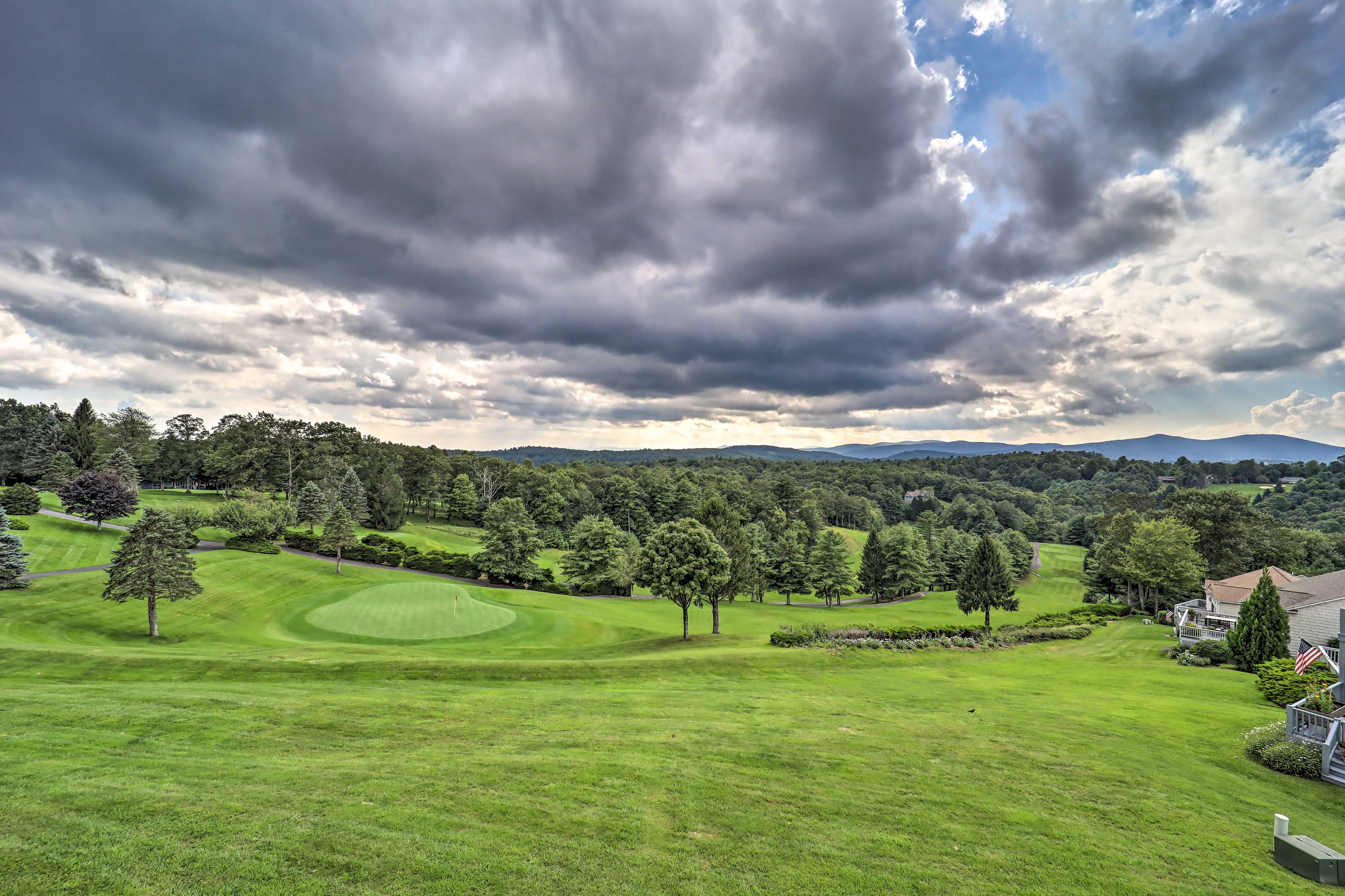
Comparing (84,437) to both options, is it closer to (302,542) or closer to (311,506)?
(311,506)

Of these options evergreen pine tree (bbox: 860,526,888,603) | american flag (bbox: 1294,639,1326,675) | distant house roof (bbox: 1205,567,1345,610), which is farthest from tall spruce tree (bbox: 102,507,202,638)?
evergreen pine tree (bbox: 860,526,888,603)

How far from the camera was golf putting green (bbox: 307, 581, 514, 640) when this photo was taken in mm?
32875

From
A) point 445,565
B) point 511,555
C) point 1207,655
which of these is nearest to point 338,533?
point 445,565

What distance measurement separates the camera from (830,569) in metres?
63.4

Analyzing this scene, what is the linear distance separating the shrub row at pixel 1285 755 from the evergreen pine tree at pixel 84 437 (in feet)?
390

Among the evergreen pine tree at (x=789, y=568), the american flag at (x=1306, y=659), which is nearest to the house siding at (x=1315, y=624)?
the american flag at (x=1306, y=659)

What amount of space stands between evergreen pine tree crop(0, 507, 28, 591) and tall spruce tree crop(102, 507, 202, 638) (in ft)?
28.7

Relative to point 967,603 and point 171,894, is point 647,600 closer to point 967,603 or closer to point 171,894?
point 967,603

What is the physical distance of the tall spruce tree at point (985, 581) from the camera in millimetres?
45719

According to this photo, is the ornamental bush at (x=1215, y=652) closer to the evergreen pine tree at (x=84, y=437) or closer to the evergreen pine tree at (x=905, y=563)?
the evergreen pine tree at (x=905, y=563)

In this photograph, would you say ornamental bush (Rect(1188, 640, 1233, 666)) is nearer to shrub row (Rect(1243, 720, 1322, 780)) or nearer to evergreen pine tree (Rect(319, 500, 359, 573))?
shrub row (Rect(1243, 720, 1322, 780))

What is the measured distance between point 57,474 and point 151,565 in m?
53.2

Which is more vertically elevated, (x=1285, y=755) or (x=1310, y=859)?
(x=1310, y=859)

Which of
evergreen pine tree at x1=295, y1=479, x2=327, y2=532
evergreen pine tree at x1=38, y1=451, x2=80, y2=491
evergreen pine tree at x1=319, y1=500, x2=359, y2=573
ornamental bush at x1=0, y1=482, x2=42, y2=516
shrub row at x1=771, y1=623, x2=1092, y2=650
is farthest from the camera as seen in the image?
evergreen pine tree at x1=295, y1=479, x2=327, y2=532
